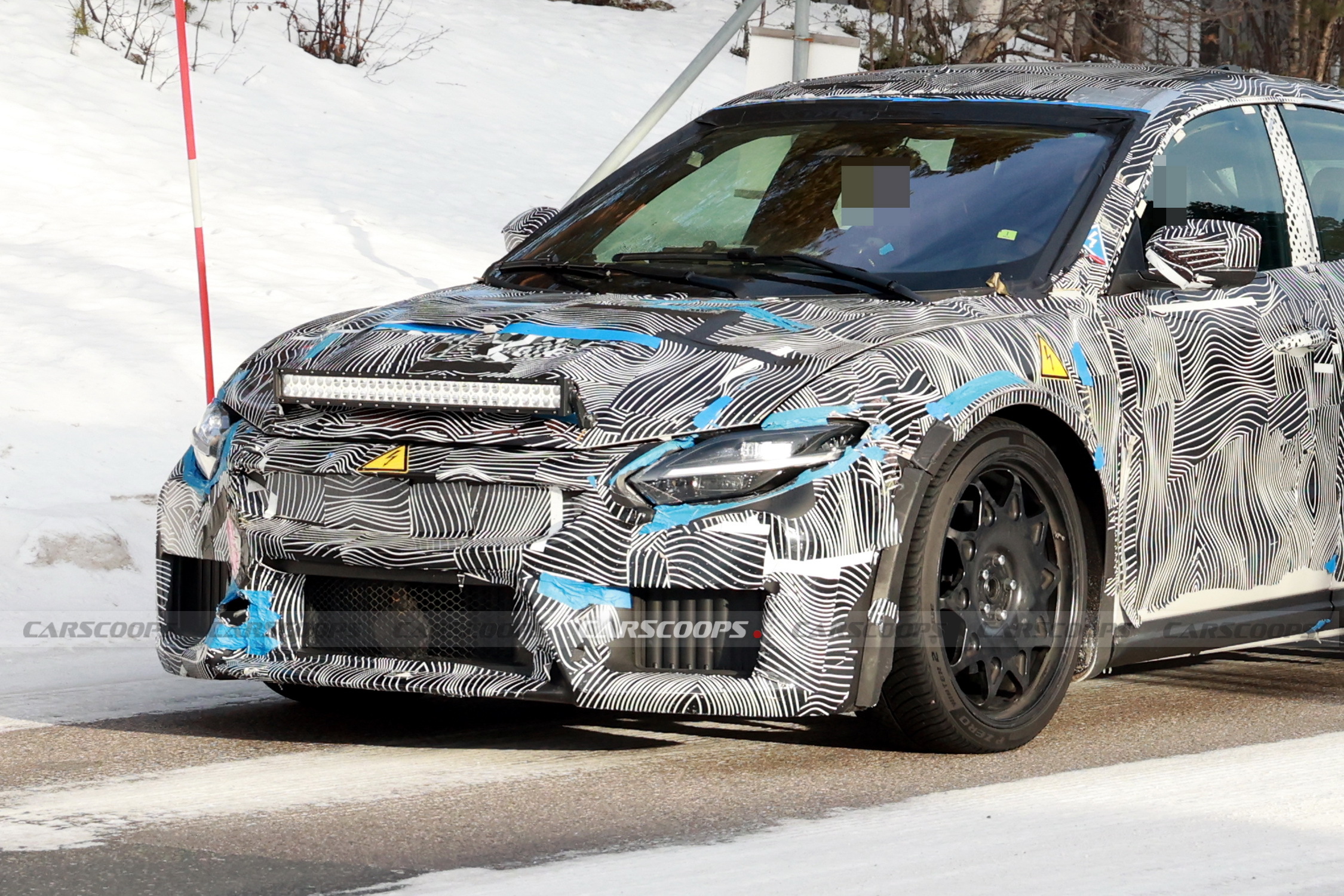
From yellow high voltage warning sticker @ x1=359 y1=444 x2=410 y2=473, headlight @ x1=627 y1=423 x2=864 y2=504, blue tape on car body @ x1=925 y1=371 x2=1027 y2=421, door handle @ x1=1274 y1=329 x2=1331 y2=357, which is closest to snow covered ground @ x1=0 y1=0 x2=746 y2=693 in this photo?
yellow high voltage warning sticker @ x1=359 y1=444 x2=410 y2=473

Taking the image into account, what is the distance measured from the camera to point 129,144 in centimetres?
1520

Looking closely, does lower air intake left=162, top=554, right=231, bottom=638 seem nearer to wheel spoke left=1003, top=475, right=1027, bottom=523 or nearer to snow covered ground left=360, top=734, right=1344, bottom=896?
snow covered ground left=360, top=734, right=1344, bottom=896

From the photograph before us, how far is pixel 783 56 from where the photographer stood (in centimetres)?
A: 1165

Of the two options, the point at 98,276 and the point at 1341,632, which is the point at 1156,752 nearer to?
the point at 1341,632

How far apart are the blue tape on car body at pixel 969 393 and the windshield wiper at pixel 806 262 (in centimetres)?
35

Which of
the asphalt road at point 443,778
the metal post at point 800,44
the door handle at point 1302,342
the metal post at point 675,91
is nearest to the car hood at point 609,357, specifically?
the asphalt road at point 443,778

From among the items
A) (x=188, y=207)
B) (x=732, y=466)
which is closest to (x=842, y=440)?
(x=732, y=466)

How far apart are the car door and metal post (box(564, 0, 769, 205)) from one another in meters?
5.34

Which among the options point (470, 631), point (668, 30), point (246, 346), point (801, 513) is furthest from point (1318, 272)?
point (668, 30)

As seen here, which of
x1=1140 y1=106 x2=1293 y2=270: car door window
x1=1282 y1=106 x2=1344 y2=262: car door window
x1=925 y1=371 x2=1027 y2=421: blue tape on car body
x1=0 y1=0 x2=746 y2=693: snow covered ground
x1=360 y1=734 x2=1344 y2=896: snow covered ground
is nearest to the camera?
x1=360 y1=734 x2=1344 y2=896: snow covered ground

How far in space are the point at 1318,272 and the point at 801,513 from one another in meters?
2.43

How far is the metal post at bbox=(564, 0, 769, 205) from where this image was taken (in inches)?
444

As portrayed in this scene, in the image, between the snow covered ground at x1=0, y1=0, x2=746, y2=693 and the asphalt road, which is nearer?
the asphalt road

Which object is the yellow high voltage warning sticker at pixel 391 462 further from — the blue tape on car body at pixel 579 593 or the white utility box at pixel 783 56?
the white utility box at pixel 783 56
